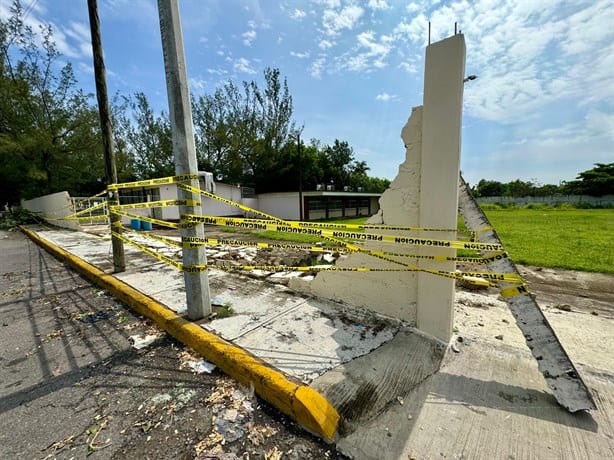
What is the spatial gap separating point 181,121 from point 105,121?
305 centimetres

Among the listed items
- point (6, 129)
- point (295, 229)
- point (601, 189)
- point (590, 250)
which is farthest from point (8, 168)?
point (601, 189)

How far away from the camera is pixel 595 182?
43.1m

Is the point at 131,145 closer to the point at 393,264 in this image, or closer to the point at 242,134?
the point at 242,134

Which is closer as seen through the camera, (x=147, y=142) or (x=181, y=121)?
(x=181, y=121)

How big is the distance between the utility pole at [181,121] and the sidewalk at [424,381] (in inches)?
19.3

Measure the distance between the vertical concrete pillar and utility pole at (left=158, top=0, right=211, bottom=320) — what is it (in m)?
2.24

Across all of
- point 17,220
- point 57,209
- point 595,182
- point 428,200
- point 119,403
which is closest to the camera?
point 119,403

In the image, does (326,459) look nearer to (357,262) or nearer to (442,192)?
(357,262)

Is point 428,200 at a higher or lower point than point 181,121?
lower

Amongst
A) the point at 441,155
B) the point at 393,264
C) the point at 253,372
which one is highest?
the point at 441,155

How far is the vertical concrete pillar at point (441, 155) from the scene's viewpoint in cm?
227

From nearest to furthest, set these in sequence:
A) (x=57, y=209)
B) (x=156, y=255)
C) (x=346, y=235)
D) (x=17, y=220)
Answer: (x=346, y=235) < (x=156, y=255) < (x=57, y=209) < (x=17, y=220)

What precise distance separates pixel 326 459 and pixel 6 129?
23.9m

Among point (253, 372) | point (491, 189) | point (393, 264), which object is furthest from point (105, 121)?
point (491, 189)
